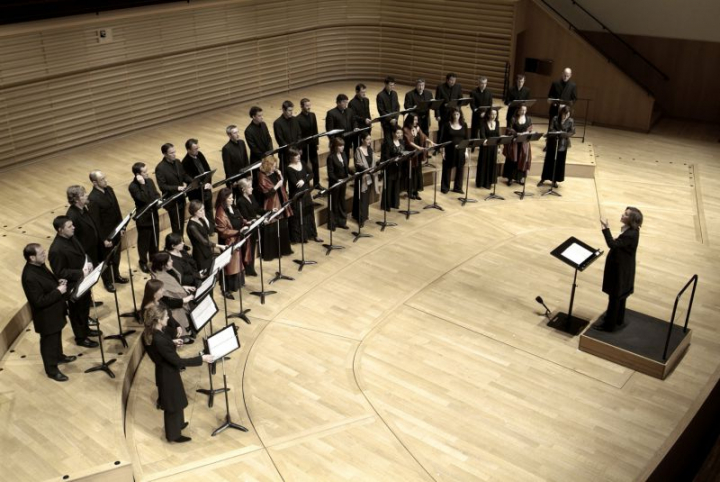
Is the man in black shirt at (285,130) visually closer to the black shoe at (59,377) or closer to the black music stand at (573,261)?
the black music stand at (573,261)

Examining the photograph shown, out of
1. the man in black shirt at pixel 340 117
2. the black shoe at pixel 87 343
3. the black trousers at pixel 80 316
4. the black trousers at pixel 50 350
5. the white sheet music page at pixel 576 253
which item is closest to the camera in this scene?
the black trousers at pixel 50 350

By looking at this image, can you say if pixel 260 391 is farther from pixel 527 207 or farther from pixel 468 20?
pixel 468 20

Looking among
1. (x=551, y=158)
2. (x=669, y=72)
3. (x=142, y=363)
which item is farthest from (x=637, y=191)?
(x=142, y=363)

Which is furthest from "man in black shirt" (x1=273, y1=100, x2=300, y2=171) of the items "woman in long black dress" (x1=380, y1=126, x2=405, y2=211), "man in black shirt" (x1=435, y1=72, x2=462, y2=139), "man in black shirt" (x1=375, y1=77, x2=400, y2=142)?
"man in black shirt" (x1=435, y1=72, x2=462, y2=139)

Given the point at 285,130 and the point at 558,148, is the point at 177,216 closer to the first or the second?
the point at 285,130

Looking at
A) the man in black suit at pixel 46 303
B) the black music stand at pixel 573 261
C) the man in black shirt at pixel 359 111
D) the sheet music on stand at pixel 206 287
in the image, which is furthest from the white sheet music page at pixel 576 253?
the man in black suit at pixel 46 303

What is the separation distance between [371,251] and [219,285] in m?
1.87

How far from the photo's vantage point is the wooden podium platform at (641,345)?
21.2 ft

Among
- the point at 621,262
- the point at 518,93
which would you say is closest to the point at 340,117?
the point at 518,93

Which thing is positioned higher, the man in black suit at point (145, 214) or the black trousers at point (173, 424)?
the man in black suit at point (145, 214)

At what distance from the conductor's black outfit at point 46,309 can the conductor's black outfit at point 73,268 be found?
17 centimetres

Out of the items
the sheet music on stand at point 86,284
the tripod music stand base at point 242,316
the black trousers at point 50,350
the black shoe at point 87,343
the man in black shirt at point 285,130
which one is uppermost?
the man in black shirt at point 285,130

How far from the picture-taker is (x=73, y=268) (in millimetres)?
6055

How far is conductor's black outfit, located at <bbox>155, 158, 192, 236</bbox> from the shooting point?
7.51m
